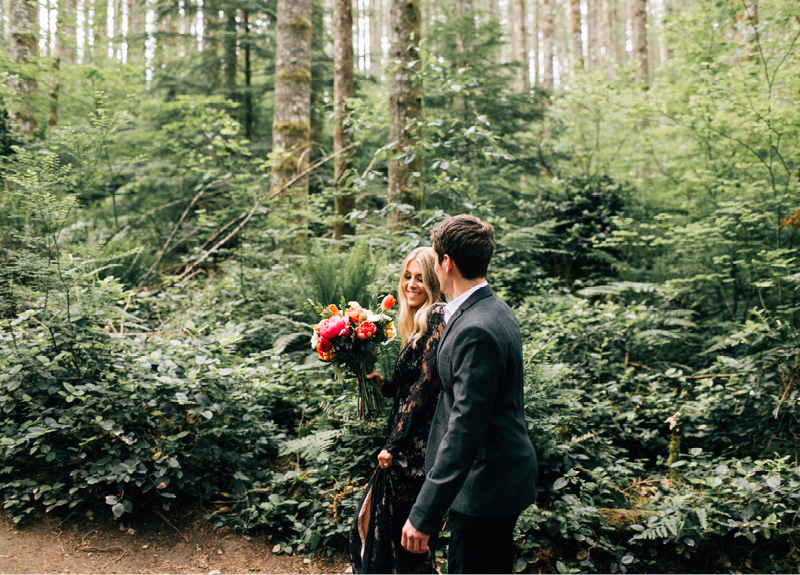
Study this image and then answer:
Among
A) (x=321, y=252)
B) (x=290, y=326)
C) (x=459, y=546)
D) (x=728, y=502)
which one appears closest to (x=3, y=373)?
(x=290, y=326)

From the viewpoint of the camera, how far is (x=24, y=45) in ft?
27.1

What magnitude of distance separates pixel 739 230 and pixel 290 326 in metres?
6.37

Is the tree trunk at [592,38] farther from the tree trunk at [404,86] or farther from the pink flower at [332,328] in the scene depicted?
the pink flower at [332,328]

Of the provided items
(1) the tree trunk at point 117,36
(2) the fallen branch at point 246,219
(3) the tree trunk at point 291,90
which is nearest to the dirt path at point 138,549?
(2) the fallen branch at point 246,219

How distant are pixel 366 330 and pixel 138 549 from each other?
2.50 metres

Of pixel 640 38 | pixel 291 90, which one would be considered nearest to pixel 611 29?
pixel 640 38

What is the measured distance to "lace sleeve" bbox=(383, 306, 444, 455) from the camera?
2561 millimetres

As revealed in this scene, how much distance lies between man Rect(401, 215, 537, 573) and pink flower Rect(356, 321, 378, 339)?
890mm

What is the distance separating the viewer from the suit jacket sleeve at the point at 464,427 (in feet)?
5.83

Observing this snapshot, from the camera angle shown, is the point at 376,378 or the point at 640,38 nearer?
the point at 376,378

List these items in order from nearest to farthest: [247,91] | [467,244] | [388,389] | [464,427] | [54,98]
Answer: [464,427]
[467,244]
[388,389]
[54,98]
[247,91]

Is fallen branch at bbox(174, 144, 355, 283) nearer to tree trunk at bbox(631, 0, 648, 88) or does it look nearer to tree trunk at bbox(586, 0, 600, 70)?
tree trunk at bbox(631, 0, 648, 88)

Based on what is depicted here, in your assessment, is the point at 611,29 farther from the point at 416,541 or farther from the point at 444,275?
the point at 416,541

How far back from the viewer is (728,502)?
3.44 metres
